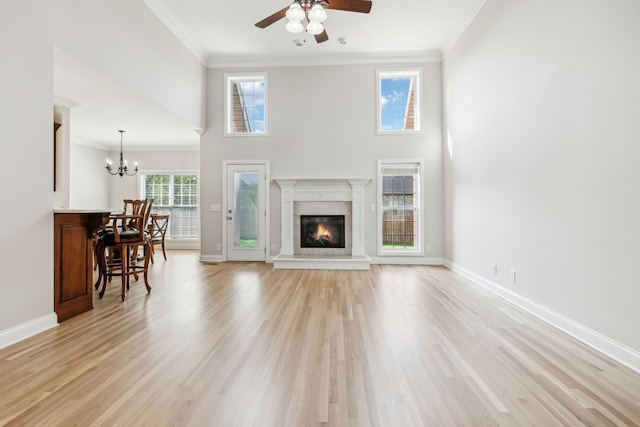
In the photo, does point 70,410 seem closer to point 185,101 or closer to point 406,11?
point 185,101

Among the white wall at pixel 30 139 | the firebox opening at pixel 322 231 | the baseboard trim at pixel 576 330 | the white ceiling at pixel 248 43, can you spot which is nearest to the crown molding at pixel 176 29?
the white ceiling at pixel 248 43

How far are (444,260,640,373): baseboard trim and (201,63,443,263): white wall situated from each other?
2404 mm

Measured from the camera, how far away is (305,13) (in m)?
3.27

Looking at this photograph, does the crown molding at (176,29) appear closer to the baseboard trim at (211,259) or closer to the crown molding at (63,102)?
the crown molding at (63,102)

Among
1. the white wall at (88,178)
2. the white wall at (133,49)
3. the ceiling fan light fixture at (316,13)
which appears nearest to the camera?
the ceiling fan light fixture at (316,13)

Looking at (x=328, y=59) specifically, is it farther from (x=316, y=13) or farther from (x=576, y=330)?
(x=576, y=330)

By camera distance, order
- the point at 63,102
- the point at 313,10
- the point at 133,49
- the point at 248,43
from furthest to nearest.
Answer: the point at 248,43 < the point at 63,102 < the point at 133,49 < the point at 313,10

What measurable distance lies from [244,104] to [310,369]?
18.8 feet

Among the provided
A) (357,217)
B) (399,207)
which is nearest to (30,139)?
(357,217)

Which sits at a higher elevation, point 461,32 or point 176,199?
point 461,32

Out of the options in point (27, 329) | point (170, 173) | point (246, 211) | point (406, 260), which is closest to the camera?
point (27, 329)

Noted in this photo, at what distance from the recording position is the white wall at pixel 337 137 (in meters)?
6.12

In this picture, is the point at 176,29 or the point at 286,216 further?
the point at 286,216

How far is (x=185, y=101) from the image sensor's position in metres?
5.62
